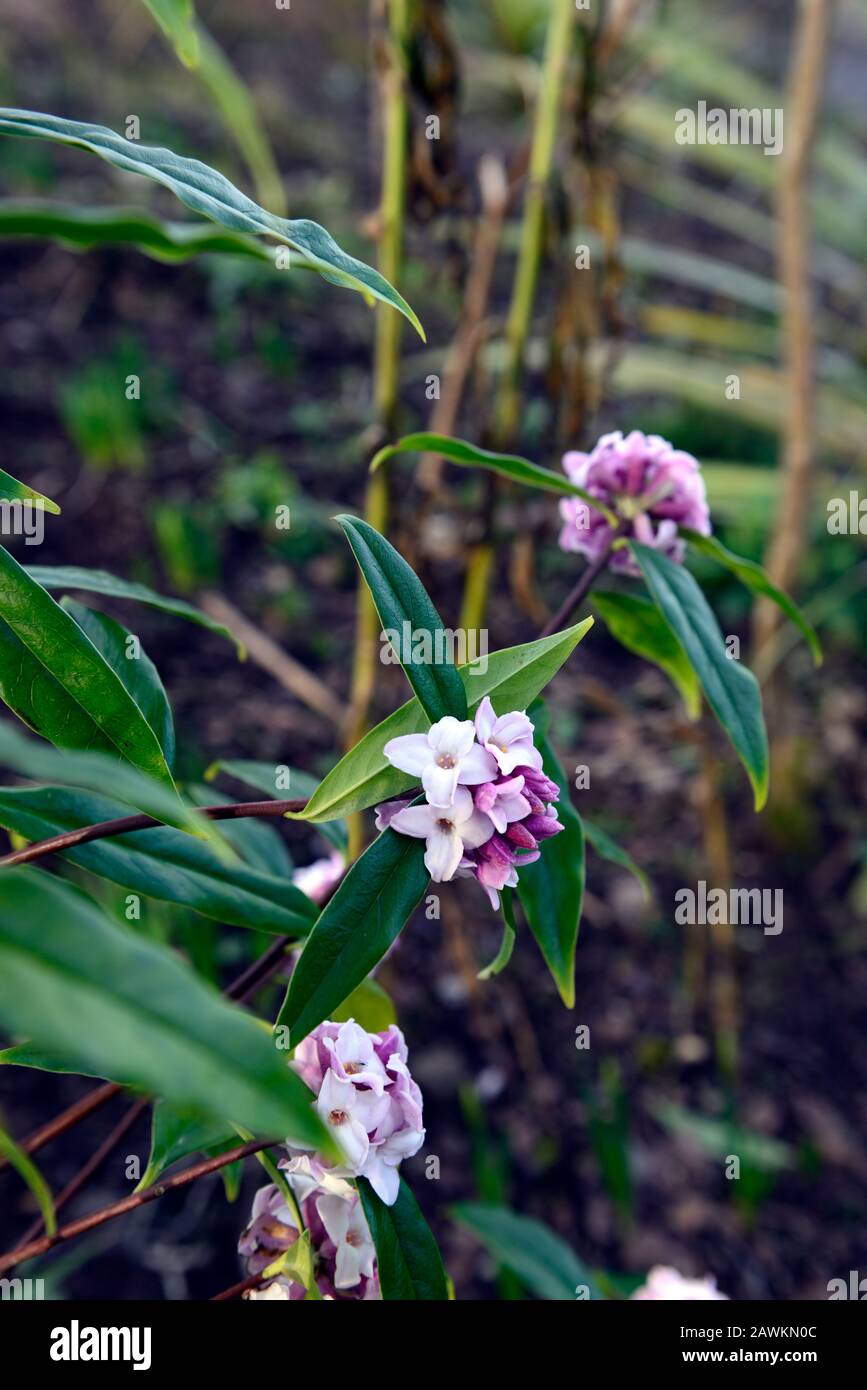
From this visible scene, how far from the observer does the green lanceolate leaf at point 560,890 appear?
62 cm

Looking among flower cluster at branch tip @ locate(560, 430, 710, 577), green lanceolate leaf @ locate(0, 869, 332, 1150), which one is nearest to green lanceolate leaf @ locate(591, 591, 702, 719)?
flower cluster at branch tip @ locate(560, 430, 710, 577)

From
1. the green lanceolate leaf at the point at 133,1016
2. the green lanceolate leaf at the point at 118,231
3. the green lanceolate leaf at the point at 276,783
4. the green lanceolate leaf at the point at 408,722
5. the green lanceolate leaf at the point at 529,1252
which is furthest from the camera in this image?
the green lanceolate leaf at the point at 529,1252

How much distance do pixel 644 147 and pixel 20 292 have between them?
220 cm

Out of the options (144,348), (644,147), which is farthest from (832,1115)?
(644,147)

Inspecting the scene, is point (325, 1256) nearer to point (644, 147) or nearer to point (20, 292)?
point (20, 292)

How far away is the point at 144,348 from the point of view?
8.94ft

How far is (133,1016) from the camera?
30 centimetres

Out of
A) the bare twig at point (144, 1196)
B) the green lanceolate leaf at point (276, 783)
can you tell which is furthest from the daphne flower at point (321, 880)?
the bare twig at point (144, 1196)

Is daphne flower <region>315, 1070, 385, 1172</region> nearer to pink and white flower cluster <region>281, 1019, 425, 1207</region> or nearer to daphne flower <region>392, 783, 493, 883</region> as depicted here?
pink and white flower cluster <region>281, 1019, 425, 1207</region>

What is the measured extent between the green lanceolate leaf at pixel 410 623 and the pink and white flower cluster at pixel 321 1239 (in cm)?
23

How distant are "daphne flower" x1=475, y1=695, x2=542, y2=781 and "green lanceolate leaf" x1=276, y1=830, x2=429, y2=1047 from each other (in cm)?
6

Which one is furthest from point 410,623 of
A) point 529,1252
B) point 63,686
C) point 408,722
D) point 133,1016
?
point 529,1252

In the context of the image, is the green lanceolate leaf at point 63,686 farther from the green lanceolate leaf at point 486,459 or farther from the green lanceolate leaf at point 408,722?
the green lanceolate leaf at point 486,459

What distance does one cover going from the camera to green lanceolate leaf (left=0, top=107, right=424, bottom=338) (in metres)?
0.47
